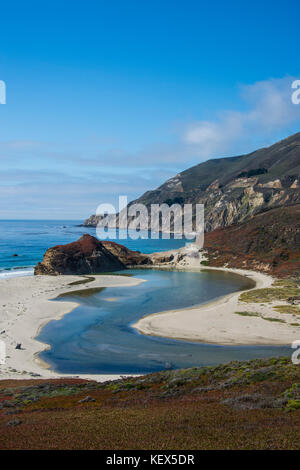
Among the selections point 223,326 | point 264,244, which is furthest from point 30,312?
point 264,244

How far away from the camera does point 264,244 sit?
287 ft

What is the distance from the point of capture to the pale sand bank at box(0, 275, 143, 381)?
988 inches

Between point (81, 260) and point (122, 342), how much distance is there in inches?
1901

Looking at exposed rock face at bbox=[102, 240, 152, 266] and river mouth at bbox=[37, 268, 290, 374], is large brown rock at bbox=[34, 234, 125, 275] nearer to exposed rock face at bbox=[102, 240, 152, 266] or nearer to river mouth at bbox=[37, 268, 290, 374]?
exposed rock face at bbox=[102, 240, 152, 266]

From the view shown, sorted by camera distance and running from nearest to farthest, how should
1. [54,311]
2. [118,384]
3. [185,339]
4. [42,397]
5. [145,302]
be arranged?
[42,397] < [118,384] < [185,339] < [54,311] < [145,302]

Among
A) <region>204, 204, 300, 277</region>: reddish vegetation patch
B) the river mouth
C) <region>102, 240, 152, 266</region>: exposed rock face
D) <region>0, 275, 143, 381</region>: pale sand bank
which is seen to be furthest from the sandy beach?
<region>102, 240, 152, 266</region>: exposed rock face

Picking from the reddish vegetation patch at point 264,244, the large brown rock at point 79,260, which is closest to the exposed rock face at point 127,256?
the large brown rock at point 79,260

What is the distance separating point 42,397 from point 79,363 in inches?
368

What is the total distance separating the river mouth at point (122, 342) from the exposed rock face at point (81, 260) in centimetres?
2143

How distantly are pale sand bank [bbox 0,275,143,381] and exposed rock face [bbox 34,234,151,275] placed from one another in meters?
5.19
